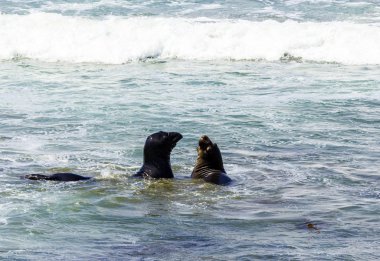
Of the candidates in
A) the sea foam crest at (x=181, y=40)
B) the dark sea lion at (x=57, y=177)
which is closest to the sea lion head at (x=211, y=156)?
the dark sea lion at (x=57, y=177)

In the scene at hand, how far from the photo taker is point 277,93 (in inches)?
747

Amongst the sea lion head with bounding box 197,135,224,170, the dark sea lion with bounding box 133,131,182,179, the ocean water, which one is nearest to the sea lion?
the sea lion head with bounding box 197,135,224,170

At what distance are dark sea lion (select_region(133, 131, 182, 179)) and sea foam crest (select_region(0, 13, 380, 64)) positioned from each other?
12559 millimetres

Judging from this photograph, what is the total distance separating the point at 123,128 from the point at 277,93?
435 centimetres

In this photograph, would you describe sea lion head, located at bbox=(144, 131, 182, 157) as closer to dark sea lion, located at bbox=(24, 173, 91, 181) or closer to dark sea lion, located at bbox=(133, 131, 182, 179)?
dark sea lion, located at bbox=(133, 131, 182, 179)

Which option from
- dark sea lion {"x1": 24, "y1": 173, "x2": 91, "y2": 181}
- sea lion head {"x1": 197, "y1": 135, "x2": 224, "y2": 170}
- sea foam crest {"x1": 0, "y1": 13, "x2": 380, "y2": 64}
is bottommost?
dark sea lion {"x1": 24, "y1": 173, "x2": 91, "y2": 181}

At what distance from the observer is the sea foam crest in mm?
25656

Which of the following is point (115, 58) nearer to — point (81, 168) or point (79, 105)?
point (79, 105)

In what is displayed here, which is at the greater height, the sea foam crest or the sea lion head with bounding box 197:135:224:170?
the sea foam crest

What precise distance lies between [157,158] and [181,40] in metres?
15.4

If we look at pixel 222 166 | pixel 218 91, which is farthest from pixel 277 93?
pixel 222 166

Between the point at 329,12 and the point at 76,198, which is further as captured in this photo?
the point at 329,12

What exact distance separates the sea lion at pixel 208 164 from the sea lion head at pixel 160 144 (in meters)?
0.40

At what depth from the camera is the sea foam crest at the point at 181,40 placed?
25656mm
